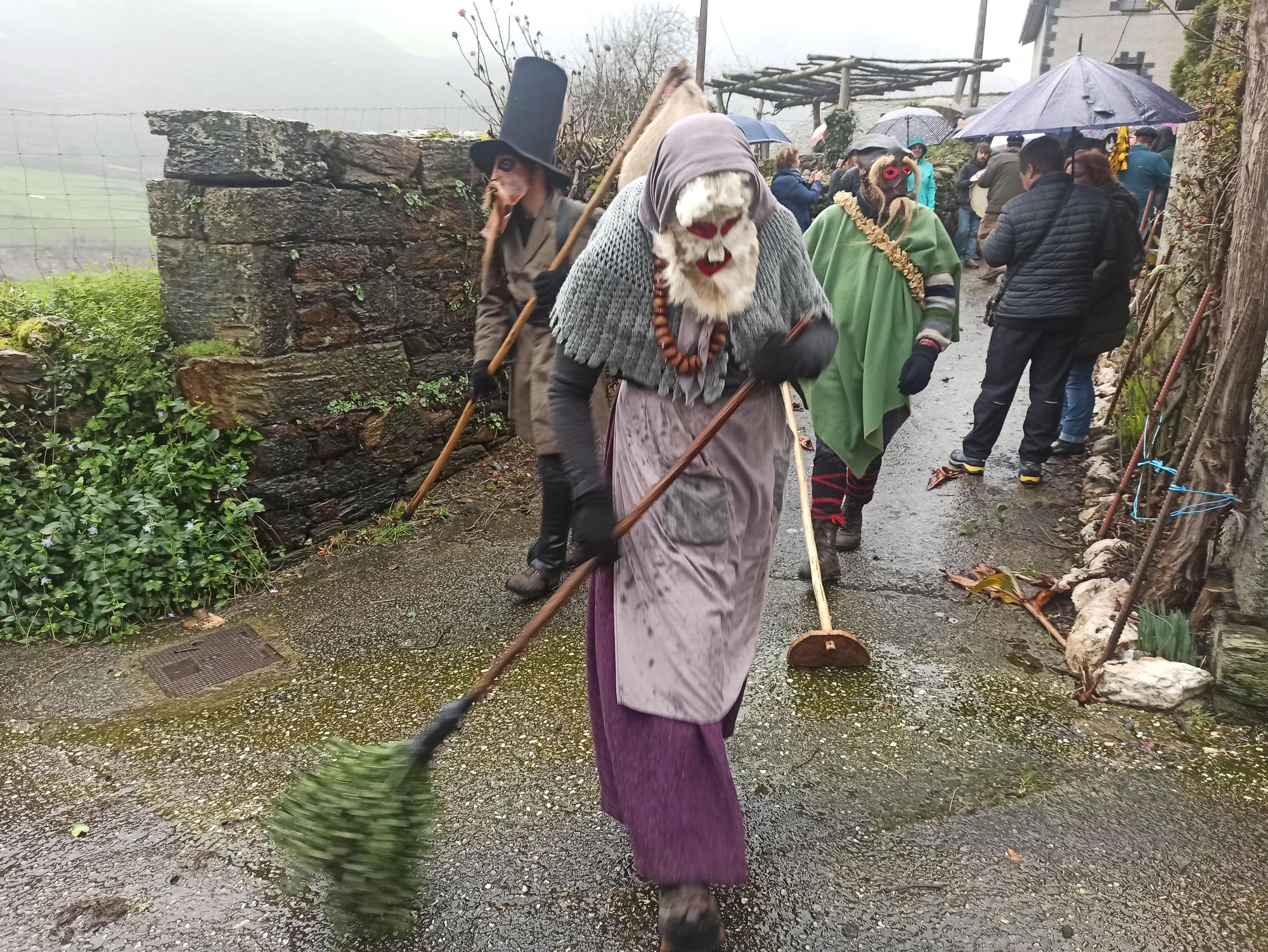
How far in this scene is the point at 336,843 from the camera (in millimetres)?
1939

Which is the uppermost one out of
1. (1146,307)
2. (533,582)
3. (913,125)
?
(913,125)

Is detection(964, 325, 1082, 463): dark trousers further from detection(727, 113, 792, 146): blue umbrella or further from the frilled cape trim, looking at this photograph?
detection(727, 113, 792, 146): blue umbrella

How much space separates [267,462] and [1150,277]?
5.09 metres

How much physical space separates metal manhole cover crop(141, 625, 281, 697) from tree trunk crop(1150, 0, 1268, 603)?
12.5 ft

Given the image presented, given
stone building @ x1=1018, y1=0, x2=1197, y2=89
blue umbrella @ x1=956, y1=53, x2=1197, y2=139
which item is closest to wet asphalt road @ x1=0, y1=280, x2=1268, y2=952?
blue umbrella @ x1=956, y1=53, x2=1197, y2=139

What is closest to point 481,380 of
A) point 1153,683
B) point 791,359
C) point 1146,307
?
point 791,359

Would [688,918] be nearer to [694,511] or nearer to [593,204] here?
[694,511]

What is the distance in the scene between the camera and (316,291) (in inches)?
167

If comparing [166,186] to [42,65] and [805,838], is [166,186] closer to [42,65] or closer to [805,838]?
[805,838]

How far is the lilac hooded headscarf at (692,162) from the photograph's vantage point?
5.98 ft

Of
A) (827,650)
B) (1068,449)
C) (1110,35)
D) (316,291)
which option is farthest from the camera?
(1110,35)

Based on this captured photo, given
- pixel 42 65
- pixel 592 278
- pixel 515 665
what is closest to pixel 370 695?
pixel 515 665

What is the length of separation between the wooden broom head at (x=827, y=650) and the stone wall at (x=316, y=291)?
2657mm

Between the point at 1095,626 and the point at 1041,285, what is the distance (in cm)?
234
